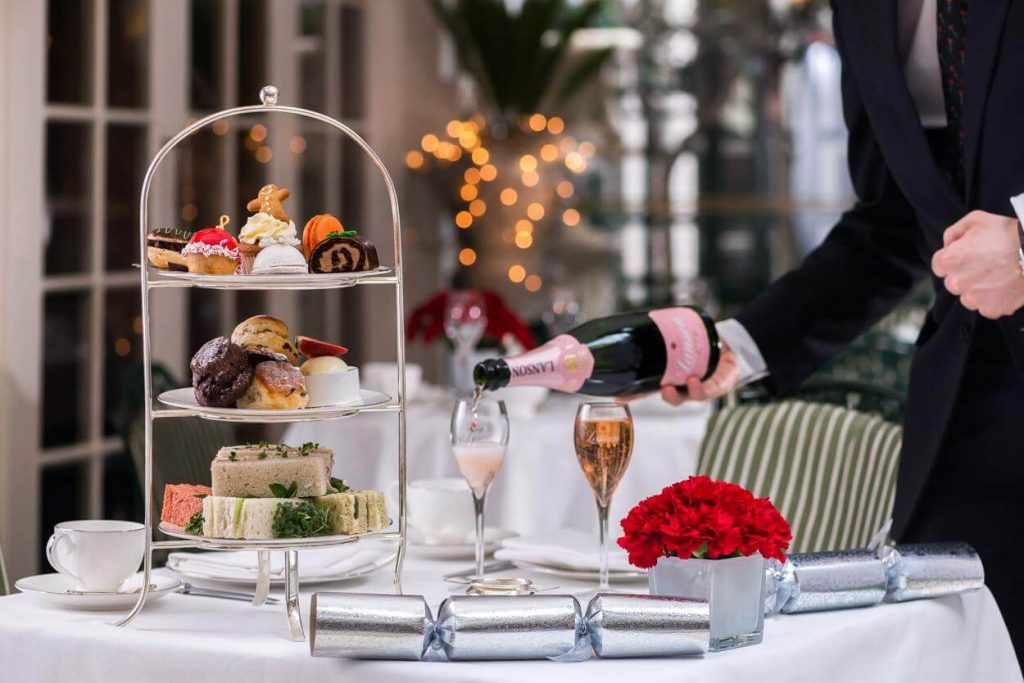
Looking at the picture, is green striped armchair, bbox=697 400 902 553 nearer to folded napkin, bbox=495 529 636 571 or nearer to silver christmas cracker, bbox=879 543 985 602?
folded napkin, bbox=495 529 636 571

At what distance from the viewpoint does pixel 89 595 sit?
145cm

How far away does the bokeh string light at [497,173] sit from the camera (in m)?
5.63

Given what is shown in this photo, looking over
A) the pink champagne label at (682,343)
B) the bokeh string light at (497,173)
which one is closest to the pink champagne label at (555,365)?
the pink champagne label at (682,343)

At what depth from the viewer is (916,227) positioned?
1.97 metres

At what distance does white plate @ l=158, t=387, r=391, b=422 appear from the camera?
134cm

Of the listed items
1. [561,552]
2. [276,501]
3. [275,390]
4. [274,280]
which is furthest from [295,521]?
[561,552]

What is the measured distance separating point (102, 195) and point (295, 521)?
9.99ft

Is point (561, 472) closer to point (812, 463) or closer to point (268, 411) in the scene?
point (812, 463)

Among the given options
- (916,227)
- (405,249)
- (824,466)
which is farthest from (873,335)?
(916,227)

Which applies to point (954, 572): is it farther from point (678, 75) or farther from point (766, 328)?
point (678, 75)

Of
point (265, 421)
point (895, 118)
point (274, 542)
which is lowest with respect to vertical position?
point (274, 542)

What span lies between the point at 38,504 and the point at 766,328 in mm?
2627

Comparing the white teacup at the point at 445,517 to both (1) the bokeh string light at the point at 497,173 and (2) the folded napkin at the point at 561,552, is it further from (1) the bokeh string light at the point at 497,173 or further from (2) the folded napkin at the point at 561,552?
(1) the bokeh string light at the point at 497,173

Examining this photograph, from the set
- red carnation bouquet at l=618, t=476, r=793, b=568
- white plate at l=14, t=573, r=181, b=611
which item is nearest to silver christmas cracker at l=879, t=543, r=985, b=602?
red carnation bouquet at l=618, t=476, r=793, b=568
